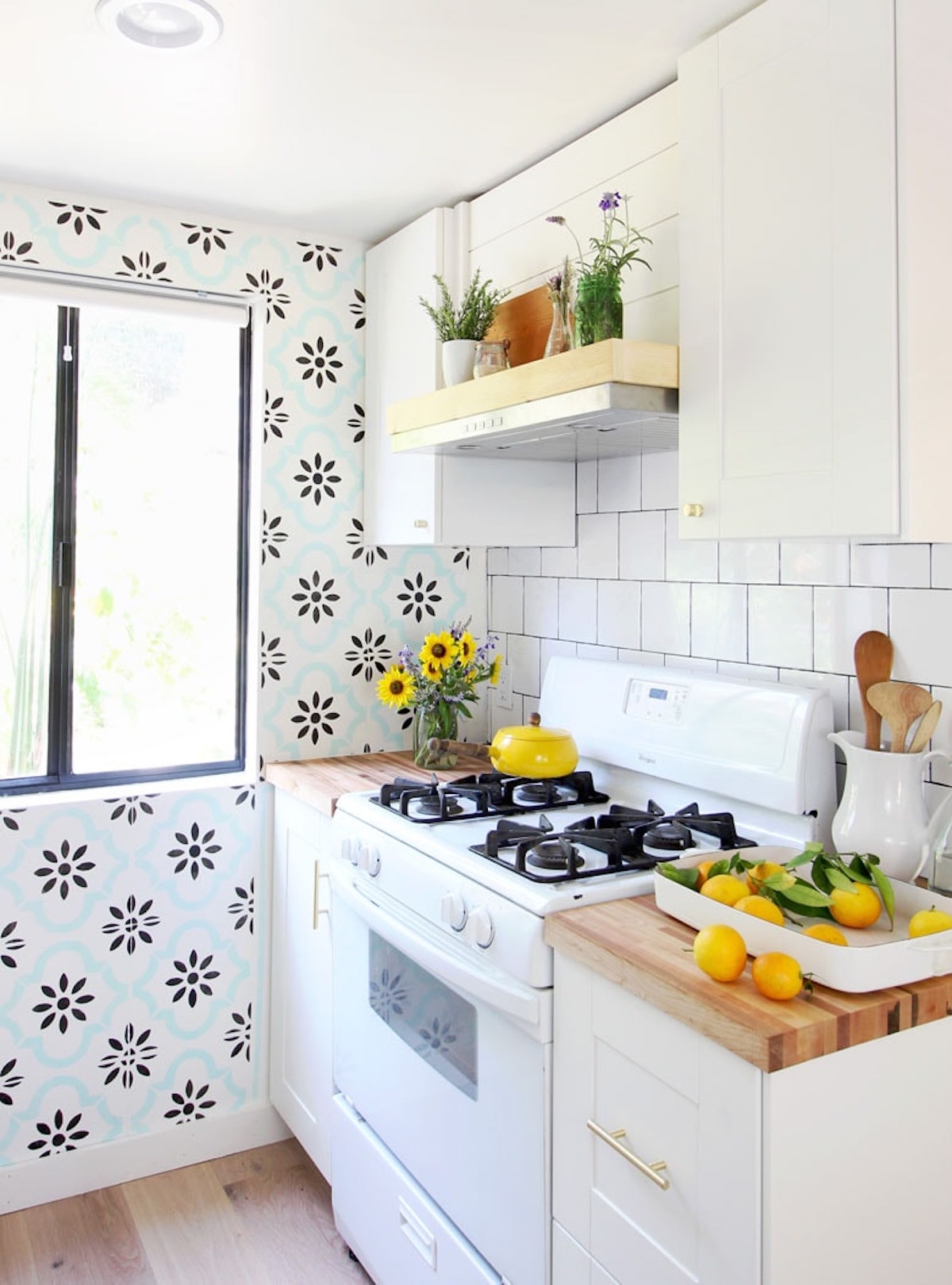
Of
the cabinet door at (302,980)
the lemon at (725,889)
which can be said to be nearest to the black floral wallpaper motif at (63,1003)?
the cabinet door at (302,980)

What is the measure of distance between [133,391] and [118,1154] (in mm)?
1922

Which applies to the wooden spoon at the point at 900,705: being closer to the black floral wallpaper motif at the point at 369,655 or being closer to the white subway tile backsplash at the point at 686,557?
the white subway tile backsplash at the point at 686,557

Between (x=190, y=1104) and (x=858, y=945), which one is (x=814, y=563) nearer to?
(x=858, y=945)

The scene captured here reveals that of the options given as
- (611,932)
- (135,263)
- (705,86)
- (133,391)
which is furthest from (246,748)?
(705,86)

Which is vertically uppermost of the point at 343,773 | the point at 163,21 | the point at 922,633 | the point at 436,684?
the point at 163,21

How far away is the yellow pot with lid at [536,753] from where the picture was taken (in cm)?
219

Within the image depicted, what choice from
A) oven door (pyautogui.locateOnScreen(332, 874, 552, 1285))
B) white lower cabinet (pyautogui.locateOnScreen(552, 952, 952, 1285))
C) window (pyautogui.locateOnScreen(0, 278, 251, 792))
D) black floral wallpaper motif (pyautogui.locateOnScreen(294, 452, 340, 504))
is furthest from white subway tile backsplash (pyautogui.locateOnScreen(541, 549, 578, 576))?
white lower cabinet (pyautogui.locateOnScreen(552, 952, 952, 1285))

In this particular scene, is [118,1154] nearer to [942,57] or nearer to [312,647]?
[312,647]

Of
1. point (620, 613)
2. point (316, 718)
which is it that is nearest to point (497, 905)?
point (620, 613)

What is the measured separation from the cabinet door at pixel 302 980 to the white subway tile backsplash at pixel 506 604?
2.49ft

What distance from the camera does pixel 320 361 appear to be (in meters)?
2.81

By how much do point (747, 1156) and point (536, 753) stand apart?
1.08 metres

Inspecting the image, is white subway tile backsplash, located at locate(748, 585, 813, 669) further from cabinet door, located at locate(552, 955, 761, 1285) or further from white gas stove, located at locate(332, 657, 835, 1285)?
cabinet door, located at locate(552, 955, 761, 1285)

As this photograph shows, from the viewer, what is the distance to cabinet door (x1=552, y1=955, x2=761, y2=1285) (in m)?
1.20
